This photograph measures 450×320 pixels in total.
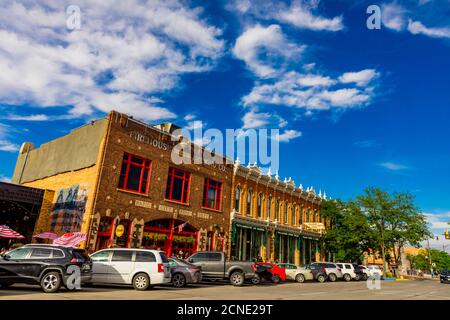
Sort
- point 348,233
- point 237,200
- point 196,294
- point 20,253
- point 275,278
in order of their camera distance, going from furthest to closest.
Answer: point 348,233 → point 237,200 → point 275,278 → point 196,294 → point 20,253

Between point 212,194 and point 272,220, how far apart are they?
9.77 m

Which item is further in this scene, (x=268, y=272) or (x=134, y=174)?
(x=134, y=174)

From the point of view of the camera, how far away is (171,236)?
1022 inches

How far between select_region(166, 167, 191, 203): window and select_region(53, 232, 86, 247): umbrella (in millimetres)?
7195

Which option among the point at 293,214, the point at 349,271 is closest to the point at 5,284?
the point at 349,271

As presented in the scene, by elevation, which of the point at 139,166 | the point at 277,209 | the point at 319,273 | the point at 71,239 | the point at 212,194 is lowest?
the point at 319,273

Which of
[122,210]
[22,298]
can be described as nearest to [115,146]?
[122,210]

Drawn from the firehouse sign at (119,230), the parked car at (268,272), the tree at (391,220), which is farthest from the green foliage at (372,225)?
the firehouse sign at (119,230)

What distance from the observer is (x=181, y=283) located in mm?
17469

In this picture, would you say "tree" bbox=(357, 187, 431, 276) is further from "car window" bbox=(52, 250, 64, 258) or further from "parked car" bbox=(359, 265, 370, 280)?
"car window" bbox=(52, 250, 64, 258)

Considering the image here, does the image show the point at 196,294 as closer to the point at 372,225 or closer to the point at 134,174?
the point at 134,174

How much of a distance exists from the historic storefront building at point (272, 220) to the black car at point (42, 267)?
784 inches

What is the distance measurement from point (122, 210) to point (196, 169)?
313 inches

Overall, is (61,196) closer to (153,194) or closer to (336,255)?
(153,194)
